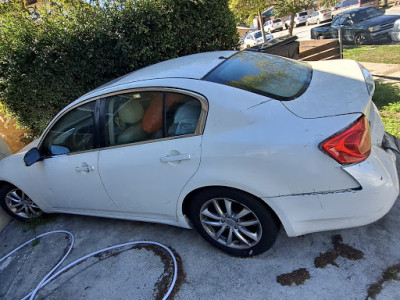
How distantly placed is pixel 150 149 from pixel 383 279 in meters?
1.93

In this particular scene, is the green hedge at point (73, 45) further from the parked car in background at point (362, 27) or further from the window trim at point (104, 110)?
the parked car in background at point (362, 27)

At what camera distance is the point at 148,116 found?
262 cm

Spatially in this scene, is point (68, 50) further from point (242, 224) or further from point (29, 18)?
point (242, 224)

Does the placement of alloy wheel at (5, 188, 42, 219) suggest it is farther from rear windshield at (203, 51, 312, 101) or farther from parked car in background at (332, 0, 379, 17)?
parked car in background at (332, 0, 379, 17)

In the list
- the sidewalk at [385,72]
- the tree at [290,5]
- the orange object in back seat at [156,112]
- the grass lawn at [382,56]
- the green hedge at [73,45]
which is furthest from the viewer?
the tree at [290,5]

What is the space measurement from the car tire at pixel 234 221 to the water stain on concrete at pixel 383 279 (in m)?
0.70

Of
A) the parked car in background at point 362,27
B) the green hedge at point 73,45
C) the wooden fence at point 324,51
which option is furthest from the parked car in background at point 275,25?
the green hedge at point 73,45

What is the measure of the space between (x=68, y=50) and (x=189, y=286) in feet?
14.0

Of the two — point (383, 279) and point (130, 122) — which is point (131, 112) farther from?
point (383, 279)

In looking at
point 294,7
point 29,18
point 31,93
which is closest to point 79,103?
point 31,93

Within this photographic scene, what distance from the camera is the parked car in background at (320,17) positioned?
97.9 feet

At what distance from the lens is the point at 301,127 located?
202cm

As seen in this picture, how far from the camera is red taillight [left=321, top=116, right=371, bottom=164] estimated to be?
76.1 inches

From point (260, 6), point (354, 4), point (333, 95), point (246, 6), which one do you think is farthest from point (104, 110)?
point (354, 4)
